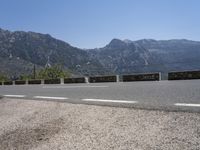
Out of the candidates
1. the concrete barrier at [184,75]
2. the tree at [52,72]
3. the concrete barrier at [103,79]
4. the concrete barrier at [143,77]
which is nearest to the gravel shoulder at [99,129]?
the concrete barrier at [184,75]

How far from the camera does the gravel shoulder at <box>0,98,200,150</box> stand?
5.87 metres

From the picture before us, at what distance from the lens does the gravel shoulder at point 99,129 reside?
587 cm

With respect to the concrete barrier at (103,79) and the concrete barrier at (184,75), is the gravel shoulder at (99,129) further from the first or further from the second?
the concrete barrier at (103,79)

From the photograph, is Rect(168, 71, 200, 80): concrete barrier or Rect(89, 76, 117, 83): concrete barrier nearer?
Rect(168, 71, 200, 80): concrete barrier

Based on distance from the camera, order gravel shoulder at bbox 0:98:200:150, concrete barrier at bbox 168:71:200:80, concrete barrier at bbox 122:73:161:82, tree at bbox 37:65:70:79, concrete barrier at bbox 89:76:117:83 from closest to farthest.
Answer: gravel shoulder at bbox 0:98:200:150, concrete barrier at bbox 168:71:200:80, concrete barrier at bbox 122:73:161:82, concrete barrier at bbox 89:76:117:83, tree at bbox 37:65:70:79

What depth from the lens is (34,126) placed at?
852cm

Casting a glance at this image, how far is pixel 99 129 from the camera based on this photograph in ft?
23.2

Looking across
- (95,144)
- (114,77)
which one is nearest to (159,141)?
(95,144)

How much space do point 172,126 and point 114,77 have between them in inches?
885

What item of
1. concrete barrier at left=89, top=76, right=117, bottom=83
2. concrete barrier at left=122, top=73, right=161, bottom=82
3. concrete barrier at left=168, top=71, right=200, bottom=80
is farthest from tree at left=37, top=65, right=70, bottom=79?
concrete barrier at left=168, top=71, right=200, bottom=80

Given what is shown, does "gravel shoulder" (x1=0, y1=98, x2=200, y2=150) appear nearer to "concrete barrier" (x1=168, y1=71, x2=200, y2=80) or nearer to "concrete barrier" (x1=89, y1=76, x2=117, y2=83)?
"concrete barrier" (x1=168, y1=71, x2=200, y2=80)

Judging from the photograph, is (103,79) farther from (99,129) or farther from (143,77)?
(99,129)

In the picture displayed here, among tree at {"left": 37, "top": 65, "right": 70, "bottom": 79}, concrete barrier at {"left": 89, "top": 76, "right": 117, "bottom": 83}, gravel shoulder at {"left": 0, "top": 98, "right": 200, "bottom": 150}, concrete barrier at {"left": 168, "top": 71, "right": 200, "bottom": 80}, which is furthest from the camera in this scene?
tree at {"left": 37, "top": 65, "right": 70, "bottom": 79}

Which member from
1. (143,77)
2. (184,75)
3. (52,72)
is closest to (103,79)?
(143,77)
